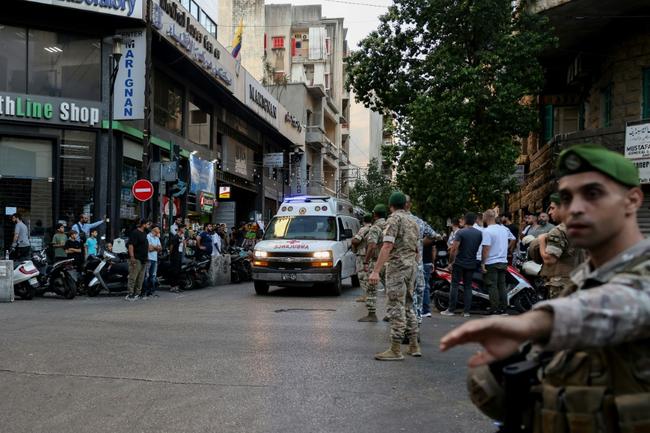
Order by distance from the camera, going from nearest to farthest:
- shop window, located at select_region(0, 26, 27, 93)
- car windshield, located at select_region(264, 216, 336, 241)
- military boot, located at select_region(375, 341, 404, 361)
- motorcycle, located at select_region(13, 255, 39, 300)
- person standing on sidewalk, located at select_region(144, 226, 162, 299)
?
military boot, located at select_region(375, 341, 404, 361) < motorcycle, located at select_region(13, 255, 39, 300) < person standing on sidewalk, located at select_region(144, 226, 162, 299) < car windshield, located at select_region(264, 216, 336, 241) < shop window, located at select_region(0, 26, 27, 93)

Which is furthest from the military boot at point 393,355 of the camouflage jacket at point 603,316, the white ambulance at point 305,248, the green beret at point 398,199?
the white ambulance at point 305,248

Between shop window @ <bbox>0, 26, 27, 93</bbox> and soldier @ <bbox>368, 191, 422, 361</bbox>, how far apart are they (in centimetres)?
1576

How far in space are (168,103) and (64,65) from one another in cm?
524

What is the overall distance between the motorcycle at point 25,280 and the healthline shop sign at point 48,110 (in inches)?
266

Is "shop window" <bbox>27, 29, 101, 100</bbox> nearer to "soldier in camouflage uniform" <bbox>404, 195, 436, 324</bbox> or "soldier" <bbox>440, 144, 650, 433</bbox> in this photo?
"soldier in camouflage uniform" <bbox>404, 195, 436, 324</bbox>

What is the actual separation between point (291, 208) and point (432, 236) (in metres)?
6.47

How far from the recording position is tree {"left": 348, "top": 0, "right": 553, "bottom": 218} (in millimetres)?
18891

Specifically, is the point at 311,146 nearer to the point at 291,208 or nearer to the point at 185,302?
the point at 291,208

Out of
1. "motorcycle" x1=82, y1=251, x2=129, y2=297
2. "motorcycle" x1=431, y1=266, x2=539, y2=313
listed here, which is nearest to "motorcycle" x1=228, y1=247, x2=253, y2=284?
"motorcycle" x1=82, y1=251, x2=129, y2=297

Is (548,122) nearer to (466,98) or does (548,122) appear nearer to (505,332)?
(466,98)

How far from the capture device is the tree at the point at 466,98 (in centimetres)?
1889

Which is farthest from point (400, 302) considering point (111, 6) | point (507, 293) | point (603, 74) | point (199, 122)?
point (199, 122)

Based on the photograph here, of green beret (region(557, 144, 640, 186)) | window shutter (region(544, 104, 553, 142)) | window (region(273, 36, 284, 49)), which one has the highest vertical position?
window (region(273, 36, 284, 49))

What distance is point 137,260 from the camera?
13.9 meters
